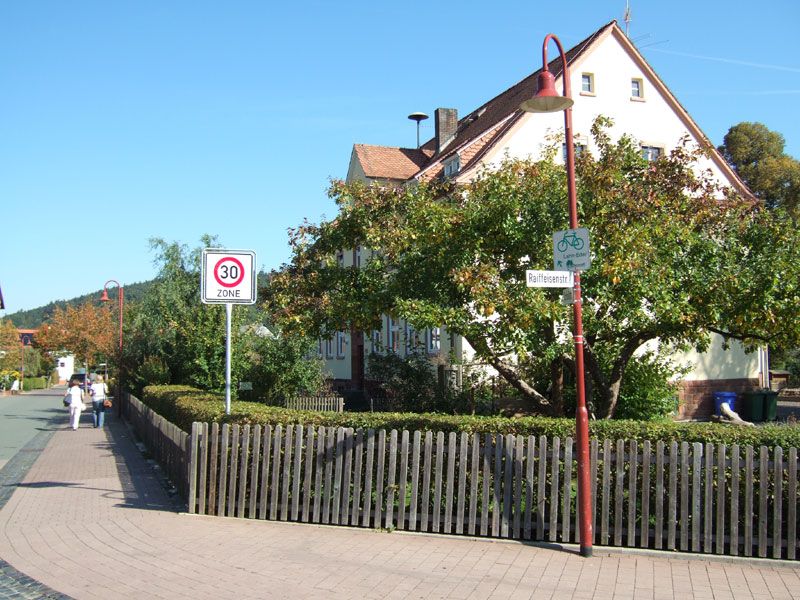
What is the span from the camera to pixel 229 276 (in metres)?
9.84

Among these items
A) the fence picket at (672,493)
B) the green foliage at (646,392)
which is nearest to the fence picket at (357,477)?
the fence picket at (672,493)

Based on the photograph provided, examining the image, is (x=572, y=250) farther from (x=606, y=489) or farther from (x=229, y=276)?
(x=229, y=276)

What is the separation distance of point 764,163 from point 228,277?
3864cm

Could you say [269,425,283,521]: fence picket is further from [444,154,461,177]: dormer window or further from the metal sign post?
[444,154,461,177]: dormer window

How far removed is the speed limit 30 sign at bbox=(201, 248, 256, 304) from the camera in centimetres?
970

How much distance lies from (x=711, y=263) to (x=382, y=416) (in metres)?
5.64

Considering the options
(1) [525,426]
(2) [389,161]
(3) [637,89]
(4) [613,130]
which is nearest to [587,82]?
(4) [613,130]

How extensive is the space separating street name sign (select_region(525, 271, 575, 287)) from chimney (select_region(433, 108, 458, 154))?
78.5 ft

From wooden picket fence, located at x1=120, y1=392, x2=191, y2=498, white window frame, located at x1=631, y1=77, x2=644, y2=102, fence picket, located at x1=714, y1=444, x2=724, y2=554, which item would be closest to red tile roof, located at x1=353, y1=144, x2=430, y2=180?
white window frame, located at x1=631, y1=77, x2=644, y2=102

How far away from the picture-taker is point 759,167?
40.5 meters

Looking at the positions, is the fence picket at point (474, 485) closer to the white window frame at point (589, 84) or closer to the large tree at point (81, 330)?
the white window frame at point (589, 84)

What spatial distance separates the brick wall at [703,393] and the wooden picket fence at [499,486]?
16.3 meters

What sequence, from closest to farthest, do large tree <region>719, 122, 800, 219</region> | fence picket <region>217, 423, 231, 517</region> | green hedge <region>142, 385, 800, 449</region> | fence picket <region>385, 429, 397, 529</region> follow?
green hedge <region>142, 385, 800, 449</region> → fence picket <region>385, 429, 397, 529</region> → fence picket <region>217, 423, 231, 517</region> → large tree <region>719, 122, 800, 219</region>

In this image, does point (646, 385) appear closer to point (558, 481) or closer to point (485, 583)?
point (558, 481)
